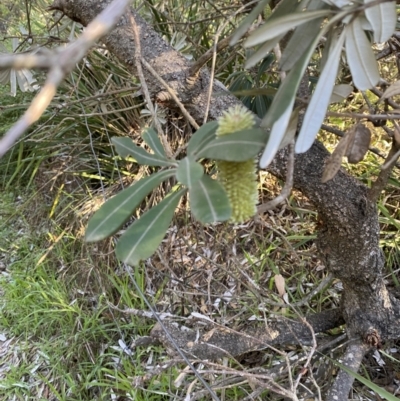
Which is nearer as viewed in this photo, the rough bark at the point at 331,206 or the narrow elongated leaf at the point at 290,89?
the narrow elongated leaf at the point at 290,89

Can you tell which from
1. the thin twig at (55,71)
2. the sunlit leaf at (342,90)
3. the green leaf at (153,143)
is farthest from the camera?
the sunlit leaf at (342,90)

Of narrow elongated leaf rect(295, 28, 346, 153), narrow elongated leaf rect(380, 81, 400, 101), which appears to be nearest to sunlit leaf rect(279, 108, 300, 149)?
narrow elongated leaf rect(295, 28, 346, 153)

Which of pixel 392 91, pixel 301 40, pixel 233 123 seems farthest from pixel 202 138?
pixel 392 91

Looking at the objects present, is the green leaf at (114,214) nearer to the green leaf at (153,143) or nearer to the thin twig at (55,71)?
the green leaf at (153,143)

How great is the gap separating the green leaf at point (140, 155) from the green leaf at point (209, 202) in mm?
68

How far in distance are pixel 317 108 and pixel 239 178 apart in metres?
0.09

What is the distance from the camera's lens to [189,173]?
1.06 feet

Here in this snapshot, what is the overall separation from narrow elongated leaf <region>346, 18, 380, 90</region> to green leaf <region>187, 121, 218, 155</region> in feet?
0.54

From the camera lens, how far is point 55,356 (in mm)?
1241

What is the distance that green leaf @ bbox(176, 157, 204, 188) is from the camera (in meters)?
0.31

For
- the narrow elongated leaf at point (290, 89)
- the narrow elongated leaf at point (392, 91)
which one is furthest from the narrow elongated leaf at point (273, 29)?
the narrow elongated leaf at point (392, 91)

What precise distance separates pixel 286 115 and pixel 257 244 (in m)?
0.94

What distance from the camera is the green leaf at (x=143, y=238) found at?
350 mm

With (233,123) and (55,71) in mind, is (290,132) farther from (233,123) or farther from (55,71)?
(55,71)
